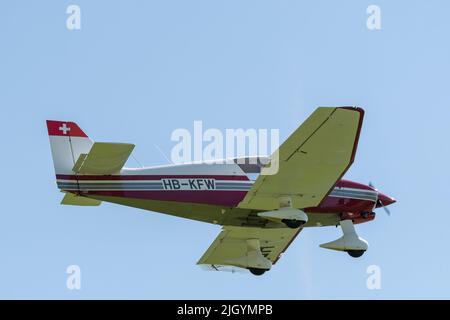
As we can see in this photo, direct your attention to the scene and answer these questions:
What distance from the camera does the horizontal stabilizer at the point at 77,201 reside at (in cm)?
2525

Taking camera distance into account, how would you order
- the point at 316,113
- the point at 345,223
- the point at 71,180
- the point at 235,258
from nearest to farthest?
1. the point at 316,113
2. the point at 71,180
3. the point at 345,223
4. the point at 235,258

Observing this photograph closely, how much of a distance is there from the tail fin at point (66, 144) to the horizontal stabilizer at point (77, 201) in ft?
2.09

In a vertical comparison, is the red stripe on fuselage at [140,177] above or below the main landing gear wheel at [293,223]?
above

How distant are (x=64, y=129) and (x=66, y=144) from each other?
1.16 ft

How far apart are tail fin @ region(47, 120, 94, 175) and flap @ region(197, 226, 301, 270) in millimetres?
4493

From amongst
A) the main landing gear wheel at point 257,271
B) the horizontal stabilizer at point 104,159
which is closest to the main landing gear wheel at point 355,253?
the main landing gear wheel at point 257,271

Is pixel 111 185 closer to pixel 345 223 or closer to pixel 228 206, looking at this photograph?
pixel 228 206

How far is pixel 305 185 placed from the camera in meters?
25.1

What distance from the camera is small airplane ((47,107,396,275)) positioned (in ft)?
79.9

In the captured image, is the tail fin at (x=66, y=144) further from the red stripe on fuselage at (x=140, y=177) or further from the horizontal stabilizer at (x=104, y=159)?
the horizontal stabilizer at (x=104, y=159)

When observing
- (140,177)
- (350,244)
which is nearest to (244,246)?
(350,244)
